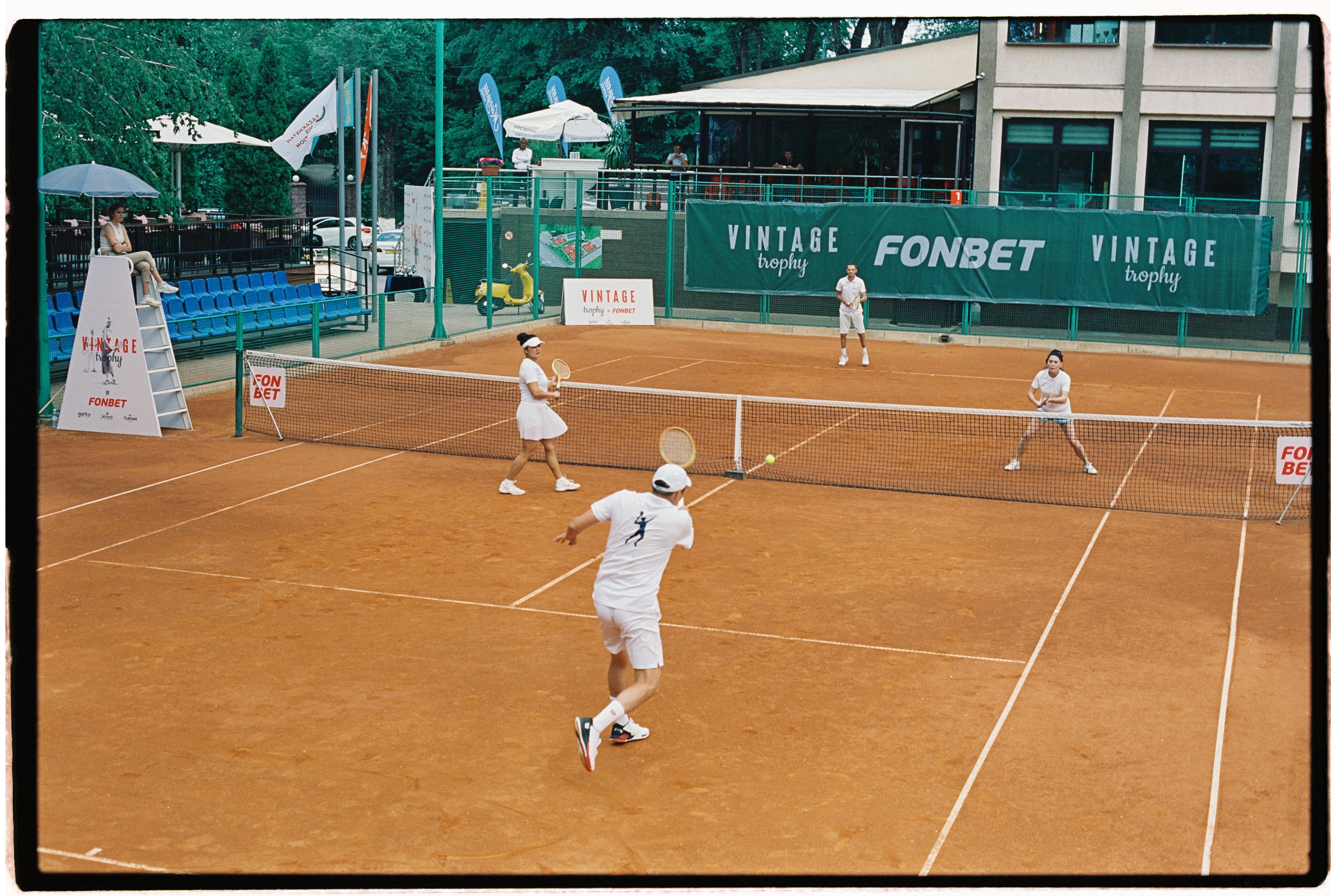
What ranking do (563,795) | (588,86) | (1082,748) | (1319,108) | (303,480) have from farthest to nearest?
(588,86) → (303,480) → (1082,748) → (563,795) → (1319,108)

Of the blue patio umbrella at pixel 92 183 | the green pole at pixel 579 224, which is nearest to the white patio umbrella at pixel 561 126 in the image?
the green pole at pixel 579 224

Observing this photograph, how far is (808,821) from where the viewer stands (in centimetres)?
679

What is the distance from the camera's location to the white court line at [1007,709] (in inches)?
259

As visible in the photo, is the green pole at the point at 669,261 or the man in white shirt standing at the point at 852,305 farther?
the green pole at the point at 669,261

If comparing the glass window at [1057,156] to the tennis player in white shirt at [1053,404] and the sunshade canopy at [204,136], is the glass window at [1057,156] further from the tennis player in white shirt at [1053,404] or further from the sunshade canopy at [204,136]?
the sunshade canopy at [204,136]

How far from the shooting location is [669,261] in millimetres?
31141

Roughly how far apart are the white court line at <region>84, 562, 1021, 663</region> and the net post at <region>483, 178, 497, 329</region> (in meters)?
16.4

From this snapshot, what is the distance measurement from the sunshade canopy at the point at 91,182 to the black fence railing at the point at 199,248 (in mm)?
2913

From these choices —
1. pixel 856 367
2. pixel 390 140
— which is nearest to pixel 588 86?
pixel 390 140

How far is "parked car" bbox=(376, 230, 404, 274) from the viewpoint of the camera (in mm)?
35469

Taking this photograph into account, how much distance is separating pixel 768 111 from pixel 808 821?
30.6m

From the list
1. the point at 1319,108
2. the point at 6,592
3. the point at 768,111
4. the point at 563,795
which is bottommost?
the point at 563,795

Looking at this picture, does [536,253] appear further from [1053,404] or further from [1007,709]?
[1007,709]

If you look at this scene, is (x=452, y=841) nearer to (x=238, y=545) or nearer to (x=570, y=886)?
(x=570, y=886)
